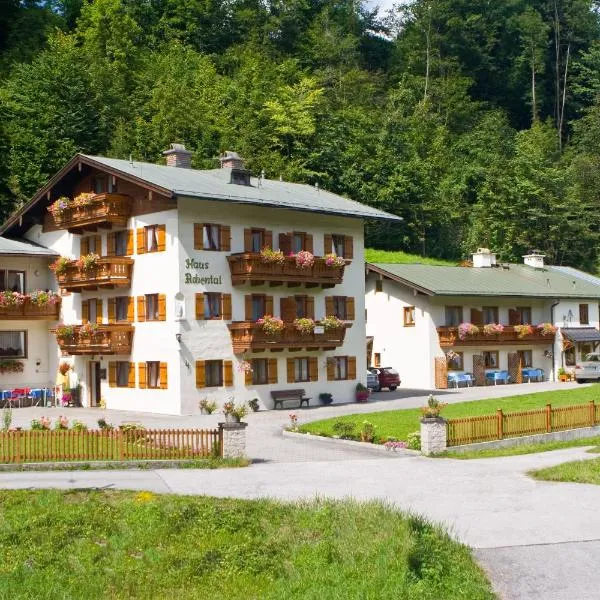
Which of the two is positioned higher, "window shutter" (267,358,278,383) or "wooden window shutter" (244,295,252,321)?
"wooden window shutter" (244,295,252,321)

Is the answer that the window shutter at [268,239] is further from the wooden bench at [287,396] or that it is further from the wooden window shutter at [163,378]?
the wooden window shutter at [163,378]

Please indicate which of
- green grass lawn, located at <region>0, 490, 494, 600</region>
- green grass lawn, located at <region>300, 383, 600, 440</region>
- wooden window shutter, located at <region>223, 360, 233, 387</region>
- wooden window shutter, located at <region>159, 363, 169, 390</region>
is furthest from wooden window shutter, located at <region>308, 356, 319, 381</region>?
green grass lawn, located at <region>0, 490, 494, 600</region>

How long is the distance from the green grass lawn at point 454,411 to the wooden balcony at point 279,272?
698cm

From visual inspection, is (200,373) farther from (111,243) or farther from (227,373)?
(111,243)

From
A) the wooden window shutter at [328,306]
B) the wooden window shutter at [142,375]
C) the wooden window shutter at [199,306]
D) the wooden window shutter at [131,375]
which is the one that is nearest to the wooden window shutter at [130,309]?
the wooden window shutter at [131,375]

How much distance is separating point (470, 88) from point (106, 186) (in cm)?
7353

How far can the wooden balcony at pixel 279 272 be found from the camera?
41.3 metres

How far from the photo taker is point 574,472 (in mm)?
22656

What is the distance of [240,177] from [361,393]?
Answer: 1118cm

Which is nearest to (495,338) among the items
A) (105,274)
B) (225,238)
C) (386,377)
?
(386,377)

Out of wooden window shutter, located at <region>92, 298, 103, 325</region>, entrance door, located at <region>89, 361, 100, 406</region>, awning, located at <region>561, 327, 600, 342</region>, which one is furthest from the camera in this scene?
awning, located at <region>561, 327, 600, 342</region>

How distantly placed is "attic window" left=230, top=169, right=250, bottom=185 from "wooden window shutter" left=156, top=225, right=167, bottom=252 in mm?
5212

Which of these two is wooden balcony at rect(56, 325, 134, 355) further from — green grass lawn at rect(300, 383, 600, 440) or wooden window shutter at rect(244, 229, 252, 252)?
green grass lawn at rect(300, 383, 600, 440)

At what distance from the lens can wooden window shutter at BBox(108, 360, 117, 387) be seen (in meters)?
42.8
